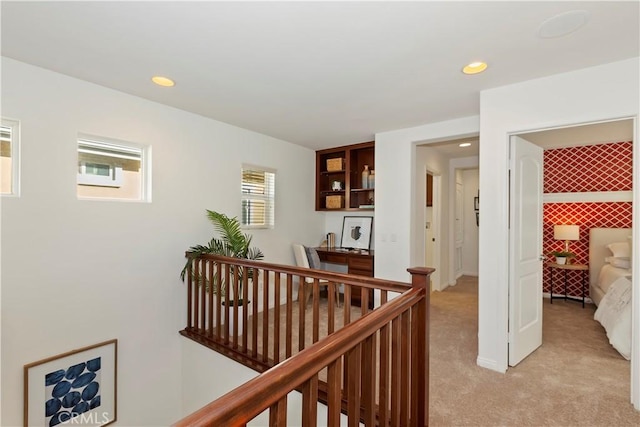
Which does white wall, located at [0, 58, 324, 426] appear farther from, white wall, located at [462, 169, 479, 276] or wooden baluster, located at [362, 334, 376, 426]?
white wall, located at [462, 169, 479, 276]

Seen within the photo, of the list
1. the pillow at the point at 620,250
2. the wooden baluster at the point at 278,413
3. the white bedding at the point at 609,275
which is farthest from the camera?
the pillow at the point at 620,250

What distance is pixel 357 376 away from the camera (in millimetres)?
1207

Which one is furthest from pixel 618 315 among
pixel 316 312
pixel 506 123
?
pixel 316 312

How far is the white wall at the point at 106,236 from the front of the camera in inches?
90.2

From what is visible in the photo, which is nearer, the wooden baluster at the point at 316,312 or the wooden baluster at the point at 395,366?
the wooden baluster at the point at 395,366

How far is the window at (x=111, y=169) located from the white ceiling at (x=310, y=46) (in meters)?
0.53

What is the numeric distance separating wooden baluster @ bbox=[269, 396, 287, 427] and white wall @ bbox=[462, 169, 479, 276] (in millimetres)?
6739

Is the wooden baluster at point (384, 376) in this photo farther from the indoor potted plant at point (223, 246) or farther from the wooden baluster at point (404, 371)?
the indoor potted plant at point (223, 246)

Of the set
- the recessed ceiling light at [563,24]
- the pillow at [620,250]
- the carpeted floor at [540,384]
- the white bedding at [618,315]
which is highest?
the recessed ceiling light at [563,24]

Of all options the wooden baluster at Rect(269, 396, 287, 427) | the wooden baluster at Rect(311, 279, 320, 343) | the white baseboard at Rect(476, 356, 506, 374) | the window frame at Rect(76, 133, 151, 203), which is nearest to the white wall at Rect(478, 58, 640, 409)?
the white baseboard at Rect(476, 356, 506, 374)

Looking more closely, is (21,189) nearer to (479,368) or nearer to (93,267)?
(93,267)

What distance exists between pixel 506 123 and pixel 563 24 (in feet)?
3.01

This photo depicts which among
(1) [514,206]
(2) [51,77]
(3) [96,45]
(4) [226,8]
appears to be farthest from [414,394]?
(2) [51,77]

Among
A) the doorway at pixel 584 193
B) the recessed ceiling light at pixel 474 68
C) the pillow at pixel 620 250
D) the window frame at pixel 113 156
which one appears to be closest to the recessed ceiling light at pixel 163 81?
the window frame at pixel 113 156
